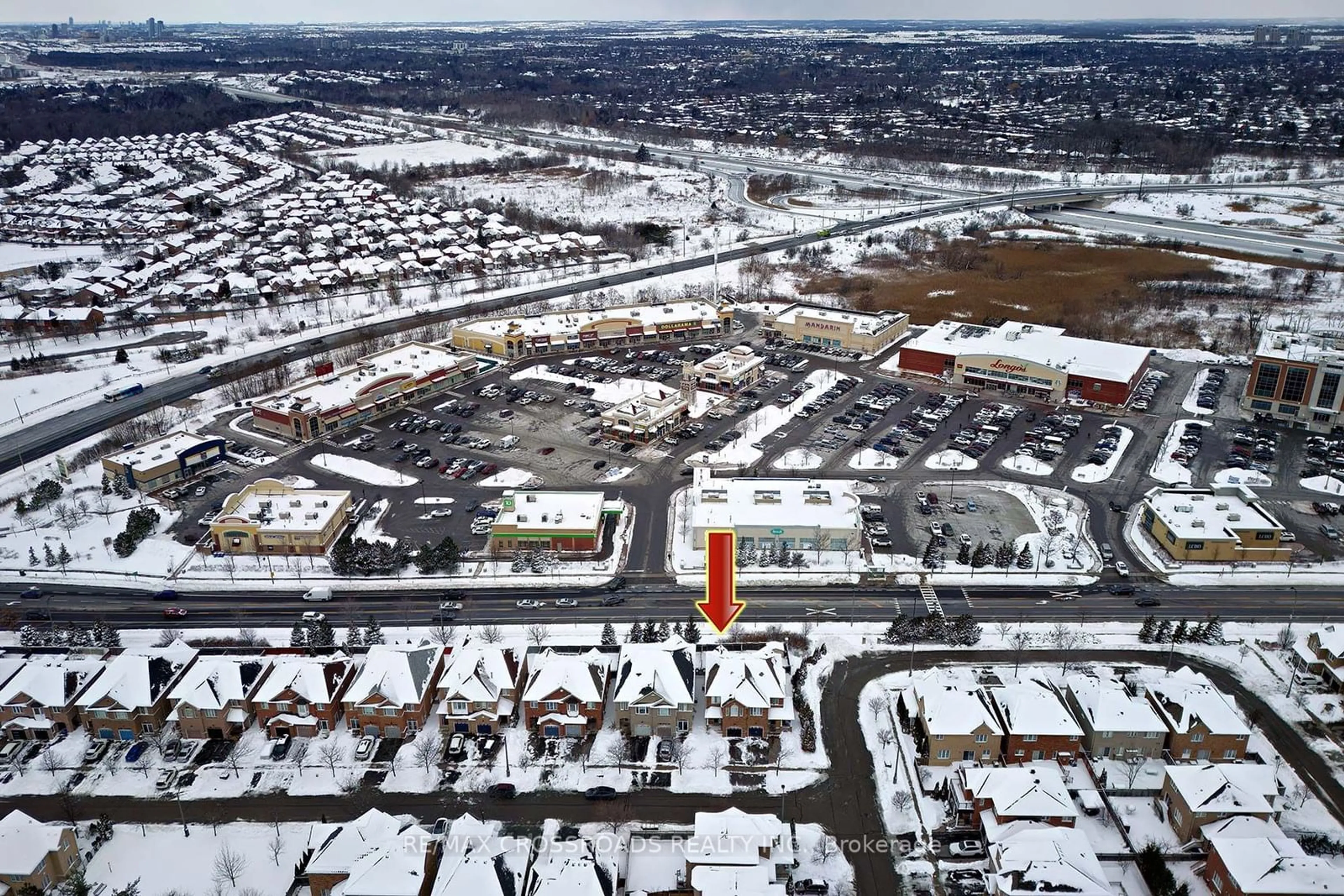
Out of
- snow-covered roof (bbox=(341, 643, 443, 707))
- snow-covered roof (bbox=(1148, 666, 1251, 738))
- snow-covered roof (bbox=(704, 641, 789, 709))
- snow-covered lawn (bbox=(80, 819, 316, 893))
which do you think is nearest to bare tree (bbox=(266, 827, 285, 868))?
snow-covered lawn (bbox=(80, 819, 316, 893))

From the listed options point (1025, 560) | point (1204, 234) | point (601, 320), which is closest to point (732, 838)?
point (1025, 560)

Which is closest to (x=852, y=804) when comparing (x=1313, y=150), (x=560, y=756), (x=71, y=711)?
(x=560, y=756)

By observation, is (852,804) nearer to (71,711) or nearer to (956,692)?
(956,692)

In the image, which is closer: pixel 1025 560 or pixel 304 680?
pixel 304 680

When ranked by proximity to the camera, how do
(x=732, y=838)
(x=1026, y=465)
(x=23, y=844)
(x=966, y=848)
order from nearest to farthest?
(x=732, y=838) → (x=23, y=844) → (x=966, y=848) → (x=1026, y=465)

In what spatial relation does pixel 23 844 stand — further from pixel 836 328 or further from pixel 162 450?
pixel 836 328

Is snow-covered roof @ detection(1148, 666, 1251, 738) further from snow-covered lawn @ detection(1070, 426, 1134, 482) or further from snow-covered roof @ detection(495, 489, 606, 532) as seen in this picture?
snow-covered roof @ detection(495, 489, 606, 532)
